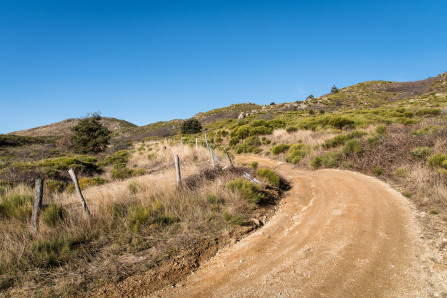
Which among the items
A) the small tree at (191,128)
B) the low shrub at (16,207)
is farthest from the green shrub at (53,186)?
the small tree at (191,128)

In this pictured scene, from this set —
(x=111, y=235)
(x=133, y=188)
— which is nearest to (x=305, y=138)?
(x=133, y=188)

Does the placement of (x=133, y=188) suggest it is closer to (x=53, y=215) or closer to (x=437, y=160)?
(x=53, y=215)

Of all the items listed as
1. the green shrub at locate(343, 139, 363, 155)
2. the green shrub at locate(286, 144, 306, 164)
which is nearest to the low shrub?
the green shrub at locate(286, 144, 306, 164)

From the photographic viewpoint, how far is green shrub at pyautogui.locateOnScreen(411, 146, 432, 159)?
7861 millimetres

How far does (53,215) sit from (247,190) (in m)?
5.14

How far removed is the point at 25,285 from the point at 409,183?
9756mm

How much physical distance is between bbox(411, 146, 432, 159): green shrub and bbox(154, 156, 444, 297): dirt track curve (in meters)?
2.98

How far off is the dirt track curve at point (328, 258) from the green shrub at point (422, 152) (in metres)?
2.98

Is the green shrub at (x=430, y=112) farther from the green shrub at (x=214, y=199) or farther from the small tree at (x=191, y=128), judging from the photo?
the small tree at (x=191, y=128)

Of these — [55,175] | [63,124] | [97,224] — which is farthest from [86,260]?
[63,124]

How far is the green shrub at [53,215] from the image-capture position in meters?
4.87

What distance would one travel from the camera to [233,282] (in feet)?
11.1

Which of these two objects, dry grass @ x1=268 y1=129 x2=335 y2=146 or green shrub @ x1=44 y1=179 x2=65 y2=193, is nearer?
green shrub @ x1=44 y1=179 x2=65 y2=193

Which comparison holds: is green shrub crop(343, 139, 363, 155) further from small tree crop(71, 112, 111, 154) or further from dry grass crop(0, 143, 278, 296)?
small tree crop(71, 112, 111, 154)
